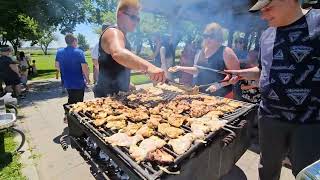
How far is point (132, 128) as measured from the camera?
266 centimetres

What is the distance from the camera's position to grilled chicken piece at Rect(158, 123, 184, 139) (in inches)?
97.1

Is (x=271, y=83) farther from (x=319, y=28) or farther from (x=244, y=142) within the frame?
(x=244, y=142)

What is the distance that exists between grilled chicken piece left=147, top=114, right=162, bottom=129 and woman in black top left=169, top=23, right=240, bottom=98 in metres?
1.58

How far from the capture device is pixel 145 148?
7.20 feet

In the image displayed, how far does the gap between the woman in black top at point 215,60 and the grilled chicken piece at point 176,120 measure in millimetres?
1522

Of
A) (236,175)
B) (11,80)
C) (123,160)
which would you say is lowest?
(236,175)

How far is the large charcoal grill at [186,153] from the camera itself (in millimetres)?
2039

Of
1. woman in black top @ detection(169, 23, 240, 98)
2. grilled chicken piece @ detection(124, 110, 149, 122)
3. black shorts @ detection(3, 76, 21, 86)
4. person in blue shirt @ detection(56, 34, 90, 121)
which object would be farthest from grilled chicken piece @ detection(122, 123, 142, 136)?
black shorts @ detection(3, 76, 21, 86)

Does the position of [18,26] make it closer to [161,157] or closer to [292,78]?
[161,157]

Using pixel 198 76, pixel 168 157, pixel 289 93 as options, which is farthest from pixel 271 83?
pixel 198 76

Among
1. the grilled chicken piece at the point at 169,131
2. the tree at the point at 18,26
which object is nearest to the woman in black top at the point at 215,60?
the grilled chicken piece at the point at 169,131

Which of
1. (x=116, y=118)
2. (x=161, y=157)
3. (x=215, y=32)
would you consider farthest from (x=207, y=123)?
(x=215, y=32)

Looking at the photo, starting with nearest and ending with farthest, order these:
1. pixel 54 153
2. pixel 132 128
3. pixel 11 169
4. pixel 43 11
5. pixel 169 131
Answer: pixel 169 131 < pixel 132 128 < pixel 11 169 < pixel 54 153 < pixel 43 11

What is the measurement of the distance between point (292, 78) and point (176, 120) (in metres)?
1.09
